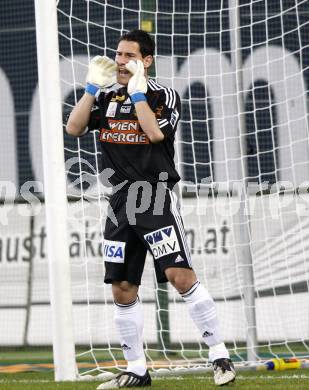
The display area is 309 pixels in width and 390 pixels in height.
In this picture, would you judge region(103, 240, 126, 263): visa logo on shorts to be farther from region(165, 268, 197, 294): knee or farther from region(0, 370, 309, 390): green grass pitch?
region(0, 370, 309, 390): green grass pitch

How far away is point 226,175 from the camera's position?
28.0 feet

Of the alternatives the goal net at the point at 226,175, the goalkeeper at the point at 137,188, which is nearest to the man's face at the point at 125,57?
the goalkeeper at the point at 137,188

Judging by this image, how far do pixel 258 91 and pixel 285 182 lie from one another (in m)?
0.84

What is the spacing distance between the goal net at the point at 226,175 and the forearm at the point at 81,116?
8.78 feet

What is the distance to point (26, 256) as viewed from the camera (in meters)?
10.0

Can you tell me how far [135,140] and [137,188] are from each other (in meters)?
0.26

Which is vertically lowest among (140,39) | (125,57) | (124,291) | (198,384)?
(198,384)

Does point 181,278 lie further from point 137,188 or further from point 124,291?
point 137,188

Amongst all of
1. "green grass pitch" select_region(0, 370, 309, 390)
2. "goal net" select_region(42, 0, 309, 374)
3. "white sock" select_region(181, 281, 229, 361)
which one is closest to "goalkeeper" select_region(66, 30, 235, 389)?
"white sock" select_region(181, 281, 229, 361)

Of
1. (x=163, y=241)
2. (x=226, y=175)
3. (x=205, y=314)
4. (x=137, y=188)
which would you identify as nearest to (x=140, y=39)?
(x=137, y=188)

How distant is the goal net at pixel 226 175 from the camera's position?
27.7ft

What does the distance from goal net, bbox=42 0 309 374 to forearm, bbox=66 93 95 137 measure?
268cm

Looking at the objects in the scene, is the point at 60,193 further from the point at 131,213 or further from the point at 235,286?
the point at 235,286

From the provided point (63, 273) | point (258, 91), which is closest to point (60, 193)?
point (63, 273)
